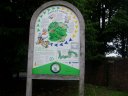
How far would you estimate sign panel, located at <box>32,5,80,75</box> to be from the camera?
859cm

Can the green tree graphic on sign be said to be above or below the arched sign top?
below

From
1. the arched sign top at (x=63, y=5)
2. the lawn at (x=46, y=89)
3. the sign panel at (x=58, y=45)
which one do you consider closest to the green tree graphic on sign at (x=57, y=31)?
the sign panel at (x=58, y=45)

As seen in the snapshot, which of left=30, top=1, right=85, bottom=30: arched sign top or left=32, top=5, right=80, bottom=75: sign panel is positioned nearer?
left=32, top=5, right=80, bottom=75: sign panel

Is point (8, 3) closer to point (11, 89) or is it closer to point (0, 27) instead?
point (0, 27)

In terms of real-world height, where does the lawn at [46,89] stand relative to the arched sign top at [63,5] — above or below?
below

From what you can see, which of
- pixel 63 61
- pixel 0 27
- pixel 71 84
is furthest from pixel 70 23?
pixel 71 84

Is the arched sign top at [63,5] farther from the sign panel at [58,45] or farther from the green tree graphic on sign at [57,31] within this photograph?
the green tree graphic on sign at [57,31]

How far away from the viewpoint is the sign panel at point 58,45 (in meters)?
8.59

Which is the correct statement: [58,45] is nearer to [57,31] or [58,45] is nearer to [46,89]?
[57,31]

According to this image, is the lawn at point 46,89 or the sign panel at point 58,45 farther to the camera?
the lawn at point 46,89

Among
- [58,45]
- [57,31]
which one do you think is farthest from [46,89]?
[57,31]

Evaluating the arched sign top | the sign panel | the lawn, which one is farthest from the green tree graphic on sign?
the lawn

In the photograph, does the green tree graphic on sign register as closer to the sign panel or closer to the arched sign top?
the sign panel

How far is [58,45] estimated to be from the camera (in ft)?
28.3
